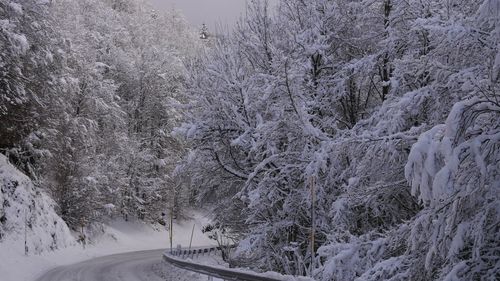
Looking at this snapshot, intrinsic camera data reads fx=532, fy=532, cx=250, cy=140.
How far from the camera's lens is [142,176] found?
4372 centimetres

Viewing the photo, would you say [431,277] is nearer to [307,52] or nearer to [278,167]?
[278,167]

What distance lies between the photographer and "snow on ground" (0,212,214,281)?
1778cm

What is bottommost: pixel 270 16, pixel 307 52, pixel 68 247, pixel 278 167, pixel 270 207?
A: pixel 68 247

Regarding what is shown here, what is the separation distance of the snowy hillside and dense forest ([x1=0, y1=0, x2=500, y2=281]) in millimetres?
1963

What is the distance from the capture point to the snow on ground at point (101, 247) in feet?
58.3

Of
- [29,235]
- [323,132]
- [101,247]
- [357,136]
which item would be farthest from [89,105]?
[357,136]

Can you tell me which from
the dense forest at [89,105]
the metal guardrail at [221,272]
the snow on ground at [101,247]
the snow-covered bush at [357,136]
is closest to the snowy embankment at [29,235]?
the snow on ground at [101,247]

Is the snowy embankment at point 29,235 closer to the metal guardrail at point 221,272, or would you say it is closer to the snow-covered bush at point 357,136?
the metal guardrail at point 221,272

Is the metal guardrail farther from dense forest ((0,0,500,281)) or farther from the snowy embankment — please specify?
the snowy embankment

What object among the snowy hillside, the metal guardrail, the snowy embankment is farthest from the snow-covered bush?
the snowy hillside

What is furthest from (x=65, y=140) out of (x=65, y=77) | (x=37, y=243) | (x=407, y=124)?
(x=407, y=124)

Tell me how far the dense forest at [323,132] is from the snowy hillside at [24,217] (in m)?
1.96

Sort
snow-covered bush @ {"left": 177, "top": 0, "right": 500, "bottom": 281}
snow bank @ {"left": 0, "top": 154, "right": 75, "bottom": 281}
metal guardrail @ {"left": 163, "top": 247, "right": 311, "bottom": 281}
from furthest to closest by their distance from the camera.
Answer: snow bank @ {"left": 0, "top": 154, "right": 75, "bottom": 281}
metal guardrail @ {"left": 163, "top": 247, "right": 311, "bottom": 281}
snow-covered bush @ {"left": 177, "top": 0, "right": 500, "bottom": 281}

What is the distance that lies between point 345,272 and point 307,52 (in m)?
6.88
